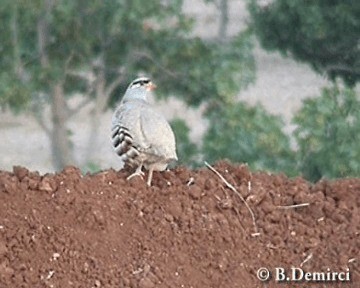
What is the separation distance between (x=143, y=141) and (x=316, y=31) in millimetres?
5842

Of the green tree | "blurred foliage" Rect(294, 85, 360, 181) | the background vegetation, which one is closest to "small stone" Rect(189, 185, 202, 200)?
"blurred foliage" Rect(294, 85, 360, 181)

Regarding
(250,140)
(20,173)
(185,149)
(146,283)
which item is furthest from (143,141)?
(185,149)

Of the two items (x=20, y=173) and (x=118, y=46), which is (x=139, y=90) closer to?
(x=20, y=173)

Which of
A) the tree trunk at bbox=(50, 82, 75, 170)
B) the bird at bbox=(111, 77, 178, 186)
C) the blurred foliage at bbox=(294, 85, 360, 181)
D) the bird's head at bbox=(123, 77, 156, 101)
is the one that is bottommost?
the bird at bbox=(111, 77, 178, 186)

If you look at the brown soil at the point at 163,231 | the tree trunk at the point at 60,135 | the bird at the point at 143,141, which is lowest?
the brown soil at the point at 163,231

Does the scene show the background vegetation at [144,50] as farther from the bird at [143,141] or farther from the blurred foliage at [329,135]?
the bird at [143,141]

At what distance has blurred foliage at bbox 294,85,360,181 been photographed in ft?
30.1

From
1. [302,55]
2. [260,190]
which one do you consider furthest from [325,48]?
[260,190]

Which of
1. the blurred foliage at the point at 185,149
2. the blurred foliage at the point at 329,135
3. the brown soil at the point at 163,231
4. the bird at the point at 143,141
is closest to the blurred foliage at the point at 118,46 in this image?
the blurred foliage at the point at 185,149

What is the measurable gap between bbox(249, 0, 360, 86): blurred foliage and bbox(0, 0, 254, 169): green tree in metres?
0.26

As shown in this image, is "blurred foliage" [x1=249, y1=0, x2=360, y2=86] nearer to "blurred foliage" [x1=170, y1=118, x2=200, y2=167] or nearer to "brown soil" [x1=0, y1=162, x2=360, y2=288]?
"blurred foliage" [x1=170, y1=118, x2=200, y2=167]

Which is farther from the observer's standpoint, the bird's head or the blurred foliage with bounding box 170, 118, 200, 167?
the blurred foliage with bounding box 170, 118, 200, 167

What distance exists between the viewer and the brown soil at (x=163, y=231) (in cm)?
472

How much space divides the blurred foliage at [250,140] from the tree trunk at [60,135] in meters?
1.90
